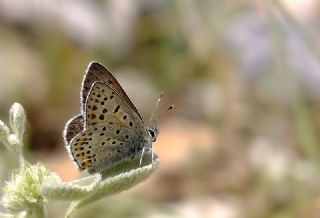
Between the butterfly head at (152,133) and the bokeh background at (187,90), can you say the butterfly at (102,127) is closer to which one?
the butterfly head at (152,133)

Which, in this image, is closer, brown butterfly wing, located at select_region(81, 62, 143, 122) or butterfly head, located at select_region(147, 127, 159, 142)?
brown butterfly wing, located at select_region(81, 62, 143, 122)

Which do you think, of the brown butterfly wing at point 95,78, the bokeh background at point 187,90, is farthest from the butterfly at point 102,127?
the bokeh background at point 187,90

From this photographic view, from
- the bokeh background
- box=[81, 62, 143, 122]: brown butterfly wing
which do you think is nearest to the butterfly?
box=[81, 62, 143, 122]: brown butterfly wing

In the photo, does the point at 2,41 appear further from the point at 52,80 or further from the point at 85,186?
the point at 85,186

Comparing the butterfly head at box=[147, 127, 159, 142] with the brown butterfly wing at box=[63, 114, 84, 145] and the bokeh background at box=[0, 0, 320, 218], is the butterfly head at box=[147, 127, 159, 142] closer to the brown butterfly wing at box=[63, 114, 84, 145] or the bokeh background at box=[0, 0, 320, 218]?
the brown butterfly wing at box=[63, 114, 84, 145]

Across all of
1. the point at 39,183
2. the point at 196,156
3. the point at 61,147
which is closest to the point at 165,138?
the point at 61,147

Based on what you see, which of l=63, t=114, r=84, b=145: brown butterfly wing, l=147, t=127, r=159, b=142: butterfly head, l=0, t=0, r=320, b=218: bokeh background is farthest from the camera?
l=0, t=0, r=320, b=218: bokeh background
